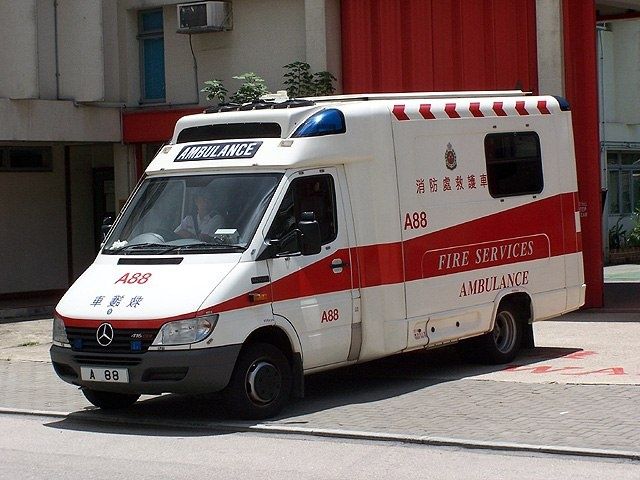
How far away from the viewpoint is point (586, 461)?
893cm

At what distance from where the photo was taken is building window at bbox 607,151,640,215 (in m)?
32.8

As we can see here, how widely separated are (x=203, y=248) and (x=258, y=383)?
4.16ft

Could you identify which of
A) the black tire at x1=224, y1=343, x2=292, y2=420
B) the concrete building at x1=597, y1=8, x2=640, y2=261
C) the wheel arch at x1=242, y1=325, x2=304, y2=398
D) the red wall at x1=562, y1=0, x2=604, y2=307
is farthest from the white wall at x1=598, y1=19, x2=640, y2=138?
the black tire at x1=224, y1=343, x2=292, y2=420

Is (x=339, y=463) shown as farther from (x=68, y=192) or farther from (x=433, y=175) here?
(x=68, y=192)

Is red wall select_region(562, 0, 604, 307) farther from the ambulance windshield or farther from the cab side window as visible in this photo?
the ambulance windshield

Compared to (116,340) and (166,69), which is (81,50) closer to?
(166,69)

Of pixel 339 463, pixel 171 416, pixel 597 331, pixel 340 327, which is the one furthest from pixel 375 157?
pixel 597 331

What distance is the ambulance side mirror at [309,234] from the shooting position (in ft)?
36.6

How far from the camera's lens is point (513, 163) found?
1381 cm

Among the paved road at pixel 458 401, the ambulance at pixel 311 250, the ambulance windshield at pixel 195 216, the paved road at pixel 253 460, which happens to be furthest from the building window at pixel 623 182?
the paved road at pixel 253 460

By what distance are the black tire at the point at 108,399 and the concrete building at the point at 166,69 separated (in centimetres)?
850

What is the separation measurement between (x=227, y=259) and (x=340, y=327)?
141 centimetres

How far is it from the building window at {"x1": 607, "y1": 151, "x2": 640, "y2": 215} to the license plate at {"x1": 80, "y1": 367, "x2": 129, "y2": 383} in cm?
2363

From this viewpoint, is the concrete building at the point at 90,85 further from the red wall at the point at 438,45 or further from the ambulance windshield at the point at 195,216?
the ambulance windshield at the point at 195,216
